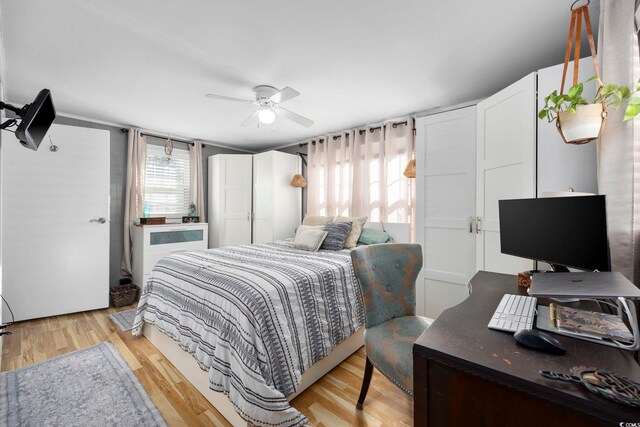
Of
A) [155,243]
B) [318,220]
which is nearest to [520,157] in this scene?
[318,220]

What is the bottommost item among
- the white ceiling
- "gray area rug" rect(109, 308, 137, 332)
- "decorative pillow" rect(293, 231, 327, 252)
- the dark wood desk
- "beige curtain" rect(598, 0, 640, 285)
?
"gray area rug" rect(109, 308, 137, 332)

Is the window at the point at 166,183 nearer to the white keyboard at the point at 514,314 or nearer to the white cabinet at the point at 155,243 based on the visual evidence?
the white cabinet at the point at 155,243

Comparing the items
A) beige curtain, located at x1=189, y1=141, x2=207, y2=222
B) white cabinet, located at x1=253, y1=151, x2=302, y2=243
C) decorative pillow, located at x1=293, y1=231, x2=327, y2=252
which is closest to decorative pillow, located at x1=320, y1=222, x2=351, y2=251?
decorative pillow, located at x1=293, y1=231, x2=327, y2=252

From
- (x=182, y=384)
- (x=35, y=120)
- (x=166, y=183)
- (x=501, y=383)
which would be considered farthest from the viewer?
(x=166, y=183)

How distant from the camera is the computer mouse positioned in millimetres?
757

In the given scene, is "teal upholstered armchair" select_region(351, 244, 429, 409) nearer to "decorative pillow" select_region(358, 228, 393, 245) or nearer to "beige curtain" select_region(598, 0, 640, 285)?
"beige curtain" select_region(598, 0, 640, 285)

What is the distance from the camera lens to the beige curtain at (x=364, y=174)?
3.63 metres

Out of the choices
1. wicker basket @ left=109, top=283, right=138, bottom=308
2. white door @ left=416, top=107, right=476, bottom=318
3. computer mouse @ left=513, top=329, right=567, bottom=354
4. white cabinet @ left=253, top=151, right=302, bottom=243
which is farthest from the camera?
white cabinet @ left=253, top=151, right=302, bottom=243

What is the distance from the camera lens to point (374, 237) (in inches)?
128

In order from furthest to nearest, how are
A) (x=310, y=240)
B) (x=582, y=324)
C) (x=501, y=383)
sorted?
(x=310, y=240), (x=582, y=324), (x=501, y=383)

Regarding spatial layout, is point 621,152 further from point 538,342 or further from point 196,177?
point 196,177

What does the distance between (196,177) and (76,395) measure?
3.51 meters

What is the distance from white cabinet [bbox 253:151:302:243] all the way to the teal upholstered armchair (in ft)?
9.85

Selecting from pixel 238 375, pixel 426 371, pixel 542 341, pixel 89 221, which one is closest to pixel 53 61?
pixel 89 221
